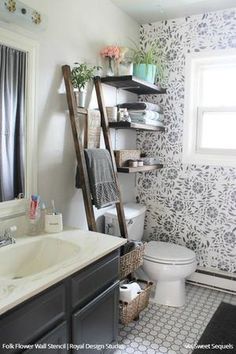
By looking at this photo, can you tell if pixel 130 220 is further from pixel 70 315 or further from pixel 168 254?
pixel 70 315

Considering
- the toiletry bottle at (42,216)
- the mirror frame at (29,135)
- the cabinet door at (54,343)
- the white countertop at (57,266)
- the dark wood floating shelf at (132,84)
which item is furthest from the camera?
the dark wood floating shelf at (132,84)

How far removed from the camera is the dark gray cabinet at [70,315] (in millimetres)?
1163

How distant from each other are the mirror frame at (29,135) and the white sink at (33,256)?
218 millimetres

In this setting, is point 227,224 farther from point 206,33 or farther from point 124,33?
point 124,33

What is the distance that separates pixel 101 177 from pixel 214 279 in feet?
5.09

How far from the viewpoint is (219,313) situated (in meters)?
2.47

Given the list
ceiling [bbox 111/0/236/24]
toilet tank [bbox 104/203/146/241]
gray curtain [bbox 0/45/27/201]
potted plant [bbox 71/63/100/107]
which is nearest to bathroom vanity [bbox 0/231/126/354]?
gray curtain [bbox 0/45/27/201]

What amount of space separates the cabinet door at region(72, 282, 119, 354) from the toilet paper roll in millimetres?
267

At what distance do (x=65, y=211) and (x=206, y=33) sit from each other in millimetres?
1952

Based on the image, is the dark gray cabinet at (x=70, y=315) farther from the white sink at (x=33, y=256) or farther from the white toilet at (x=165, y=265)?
the white toilet at (x=165, y=265)

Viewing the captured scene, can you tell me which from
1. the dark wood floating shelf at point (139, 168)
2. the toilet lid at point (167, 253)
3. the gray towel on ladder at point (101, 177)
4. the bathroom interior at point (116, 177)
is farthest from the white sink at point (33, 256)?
the toilet lid at point (167, 253)

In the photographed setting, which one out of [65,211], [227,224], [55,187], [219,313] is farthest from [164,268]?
[55,187]

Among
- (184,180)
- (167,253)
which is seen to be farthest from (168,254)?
(184,180)

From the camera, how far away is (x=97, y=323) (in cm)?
166
